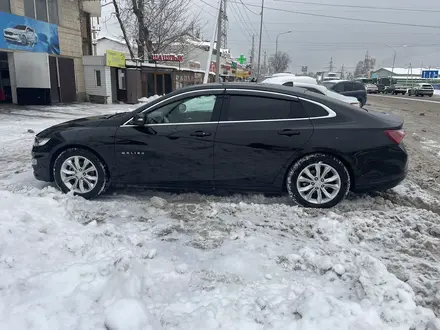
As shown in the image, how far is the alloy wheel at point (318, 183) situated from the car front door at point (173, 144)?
1185 millimetres

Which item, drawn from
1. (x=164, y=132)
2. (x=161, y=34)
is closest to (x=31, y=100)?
(x=161, y=34)

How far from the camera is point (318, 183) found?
181 inches

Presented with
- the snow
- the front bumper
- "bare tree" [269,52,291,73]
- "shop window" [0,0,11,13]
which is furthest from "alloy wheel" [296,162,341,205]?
"bare tree" [269,52,291,73]

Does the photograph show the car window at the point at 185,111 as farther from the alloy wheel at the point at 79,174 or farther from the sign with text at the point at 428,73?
the sign with text at the point at 428,73

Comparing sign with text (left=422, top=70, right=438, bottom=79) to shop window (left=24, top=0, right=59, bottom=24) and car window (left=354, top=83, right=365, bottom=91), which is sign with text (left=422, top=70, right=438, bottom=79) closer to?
car window (left=354, top=83, right=365, bottom=91)

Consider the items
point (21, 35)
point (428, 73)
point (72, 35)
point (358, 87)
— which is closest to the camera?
point (21, 35)

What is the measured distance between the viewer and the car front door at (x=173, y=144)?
4664 millimetres

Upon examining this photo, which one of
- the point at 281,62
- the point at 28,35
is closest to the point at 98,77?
the point at 28,35

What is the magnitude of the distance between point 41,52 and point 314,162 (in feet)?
59.1

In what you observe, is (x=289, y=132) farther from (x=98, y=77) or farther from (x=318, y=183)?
(x=98, y=77)

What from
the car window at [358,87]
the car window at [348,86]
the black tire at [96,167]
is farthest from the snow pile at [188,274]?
the car window at [358,87]

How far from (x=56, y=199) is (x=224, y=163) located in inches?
85.4

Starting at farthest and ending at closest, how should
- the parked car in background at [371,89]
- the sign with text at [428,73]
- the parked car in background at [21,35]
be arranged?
the sign with text at [428,73] < the parked car in background at [371,89] < the parked car in background at [21,35]

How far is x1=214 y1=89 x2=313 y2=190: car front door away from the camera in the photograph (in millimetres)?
4570
